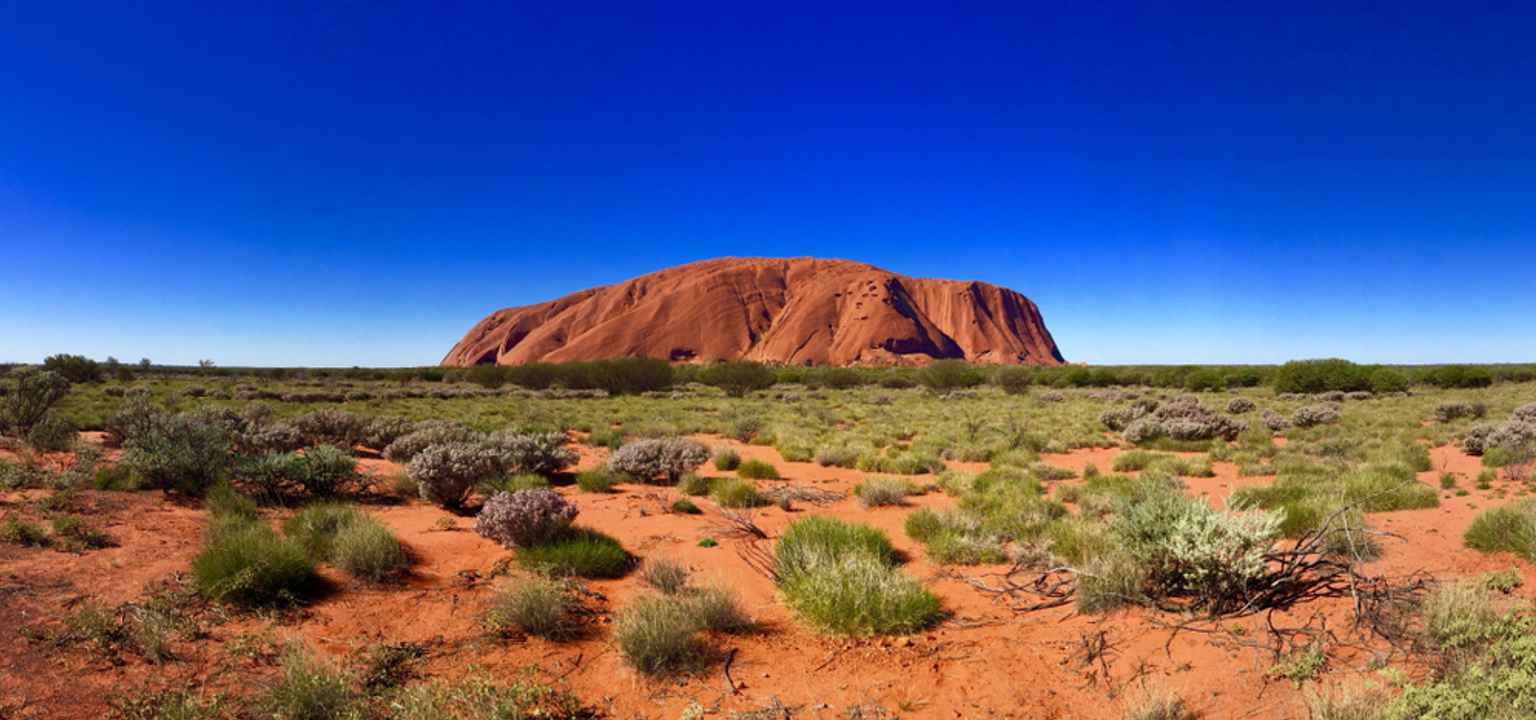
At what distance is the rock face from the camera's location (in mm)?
107125

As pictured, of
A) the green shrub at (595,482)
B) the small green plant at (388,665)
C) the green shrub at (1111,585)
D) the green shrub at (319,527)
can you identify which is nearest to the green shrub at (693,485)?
the green shrub at (595,482)

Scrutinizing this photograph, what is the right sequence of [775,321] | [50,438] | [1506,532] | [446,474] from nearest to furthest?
[1506,532] < [446,474] < [50,438] < [775,321]

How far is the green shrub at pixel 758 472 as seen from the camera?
1190 cm

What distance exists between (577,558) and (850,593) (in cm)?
291

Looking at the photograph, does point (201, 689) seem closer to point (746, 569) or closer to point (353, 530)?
point (353, 530)

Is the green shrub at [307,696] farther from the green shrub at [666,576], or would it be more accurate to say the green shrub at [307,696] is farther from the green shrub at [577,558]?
the green shrub at [666,576]

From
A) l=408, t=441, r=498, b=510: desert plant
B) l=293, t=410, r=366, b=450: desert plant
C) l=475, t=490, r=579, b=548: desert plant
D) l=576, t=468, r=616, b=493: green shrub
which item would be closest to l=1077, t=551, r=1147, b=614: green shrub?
l=475, t=490, r=579, b=548: desert plant

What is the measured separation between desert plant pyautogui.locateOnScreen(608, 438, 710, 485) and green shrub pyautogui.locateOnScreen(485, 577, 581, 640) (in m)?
6.30

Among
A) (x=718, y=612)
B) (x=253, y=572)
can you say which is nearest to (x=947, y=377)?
(x=718, y=612)

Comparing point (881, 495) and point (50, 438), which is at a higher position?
point (50, 438)

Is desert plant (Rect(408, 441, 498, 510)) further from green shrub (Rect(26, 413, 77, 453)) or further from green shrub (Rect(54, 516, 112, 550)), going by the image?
green shrub (Rect(26, 413, 77, 453))

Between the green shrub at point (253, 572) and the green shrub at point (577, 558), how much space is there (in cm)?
184

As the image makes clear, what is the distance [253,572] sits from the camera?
16.3ft

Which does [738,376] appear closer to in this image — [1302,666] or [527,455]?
[527,455]
